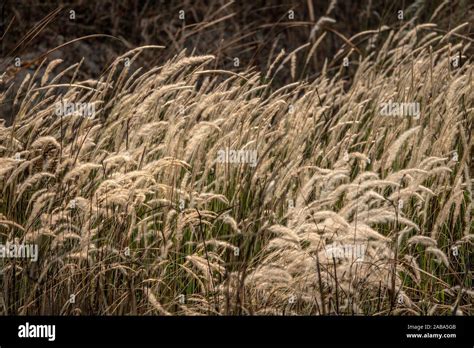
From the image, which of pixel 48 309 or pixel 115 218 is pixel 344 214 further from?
pixel 48 309

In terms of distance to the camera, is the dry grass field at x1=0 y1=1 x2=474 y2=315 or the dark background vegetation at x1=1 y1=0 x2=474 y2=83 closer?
the dry grass field at x1=0 y1=1 x2=474 y2=315

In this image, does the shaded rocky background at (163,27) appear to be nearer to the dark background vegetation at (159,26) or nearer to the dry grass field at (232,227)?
the dark background vegetation at (159,26)

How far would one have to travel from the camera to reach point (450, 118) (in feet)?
15.8

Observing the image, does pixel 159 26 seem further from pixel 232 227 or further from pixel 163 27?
pixel 232 227

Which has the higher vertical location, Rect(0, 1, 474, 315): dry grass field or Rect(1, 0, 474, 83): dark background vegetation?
Rect(1, 0, 474, 83): dark background vegetation

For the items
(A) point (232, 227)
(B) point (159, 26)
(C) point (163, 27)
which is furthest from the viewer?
(B) point (159, 26)

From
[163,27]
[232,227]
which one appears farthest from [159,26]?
[232,227]

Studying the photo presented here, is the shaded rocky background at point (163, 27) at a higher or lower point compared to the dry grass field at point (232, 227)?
higher

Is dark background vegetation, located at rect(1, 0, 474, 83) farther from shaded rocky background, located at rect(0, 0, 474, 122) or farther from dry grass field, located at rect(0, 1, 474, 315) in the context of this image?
dry grass field, located at rect(0, 1, 474, 315)

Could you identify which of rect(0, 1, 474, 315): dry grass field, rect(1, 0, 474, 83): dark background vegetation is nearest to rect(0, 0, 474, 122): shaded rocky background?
rect(1, 0, 474, 83): dark background vegetation

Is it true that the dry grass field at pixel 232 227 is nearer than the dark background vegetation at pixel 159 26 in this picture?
Yes

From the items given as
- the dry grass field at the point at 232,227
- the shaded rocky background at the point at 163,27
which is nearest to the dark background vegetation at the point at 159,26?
the shaded rocky background at the point at 163,27
